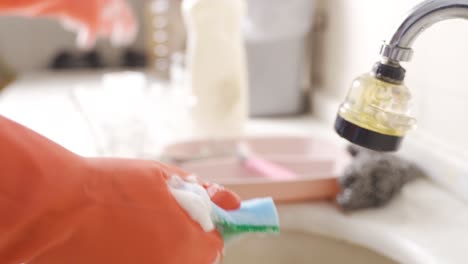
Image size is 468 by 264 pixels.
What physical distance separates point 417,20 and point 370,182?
9.7 inches

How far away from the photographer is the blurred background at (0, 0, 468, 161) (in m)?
0.71

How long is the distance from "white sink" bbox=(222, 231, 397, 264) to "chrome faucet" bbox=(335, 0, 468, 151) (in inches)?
8.6

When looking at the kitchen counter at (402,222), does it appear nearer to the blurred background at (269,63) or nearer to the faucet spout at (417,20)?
the blurred background at (269,63)

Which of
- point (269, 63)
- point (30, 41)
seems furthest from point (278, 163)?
point (30, 41)

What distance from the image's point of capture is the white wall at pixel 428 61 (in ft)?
2.19

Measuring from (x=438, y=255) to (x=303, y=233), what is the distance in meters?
0.18

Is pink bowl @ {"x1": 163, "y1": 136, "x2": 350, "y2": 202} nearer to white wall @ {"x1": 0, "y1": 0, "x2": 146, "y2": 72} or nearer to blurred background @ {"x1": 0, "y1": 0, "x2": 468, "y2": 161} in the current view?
blurred background @ {"x1": 0, "y1": 0, "x2": 468, "y2": 161}

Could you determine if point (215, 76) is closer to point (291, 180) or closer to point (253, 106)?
point (253, 106)

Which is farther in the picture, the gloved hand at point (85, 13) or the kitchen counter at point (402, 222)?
the gloved hand at point (85, 13)

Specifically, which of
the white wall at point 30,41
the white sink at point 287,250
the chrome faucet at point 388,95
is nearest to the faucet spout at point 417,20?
the chrome faucet at point 388,95

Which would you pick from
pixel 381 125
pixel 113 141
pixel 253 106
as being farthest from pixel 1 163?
pixel 253 106

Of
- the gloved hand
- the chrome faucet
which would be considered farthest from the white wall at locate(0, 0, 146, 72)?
the chrome faucet

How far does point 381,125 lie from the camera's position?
19.5 inches

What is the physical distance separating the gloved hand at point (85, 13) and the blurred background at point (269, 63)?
0.44 ft
